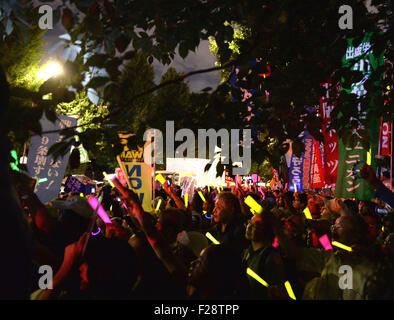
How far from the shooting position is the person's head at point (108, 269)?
273cm

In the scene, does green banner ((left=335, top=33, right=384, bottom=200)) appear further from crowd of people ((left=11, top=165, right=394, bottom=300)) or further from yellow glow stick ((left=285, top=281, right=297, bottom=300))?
yellow glow stick ((left=285, top=281, right=297, bottom=300))

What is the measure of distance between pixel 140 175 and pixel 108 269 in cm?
431

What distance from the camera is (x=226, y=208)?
14.5 ft

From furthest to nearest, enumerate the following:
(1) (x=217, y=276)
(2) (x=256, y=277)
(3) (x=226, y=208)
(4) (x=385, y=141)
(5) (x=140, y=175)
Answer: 1. (5) (x=140, y=175)
2. (4) (x=385, y=141)
3. (3) (x=226, y=208)
4. (2) (x=256, y=277)
5. (1) (x=217, y=276)

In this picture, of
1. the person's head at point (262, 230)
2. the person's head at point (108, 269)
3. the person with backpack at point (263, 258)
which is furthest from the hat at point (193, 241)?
the person's head at point (108, 269)

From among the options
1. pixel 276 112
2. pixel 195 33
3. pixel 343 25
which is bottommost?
pixel 276 112

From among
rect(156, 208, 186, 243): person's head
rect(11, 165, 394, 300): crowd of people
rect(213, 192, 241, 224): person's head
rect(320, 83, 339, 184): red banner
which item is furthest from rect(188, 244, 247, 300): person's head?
rect(320, 83, 339, 184): red banner

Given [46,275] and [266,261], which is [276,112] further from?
[46,275]

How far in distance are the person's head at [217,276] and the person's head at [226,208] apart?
1840 millimetres

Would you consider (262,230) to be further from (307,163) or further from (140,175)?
(307,163)

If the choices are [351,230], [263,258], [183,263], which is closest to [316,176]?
[351,230]

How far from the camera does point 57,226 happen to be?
3.31 m

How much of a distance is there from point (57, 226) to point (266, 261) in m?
1.88
